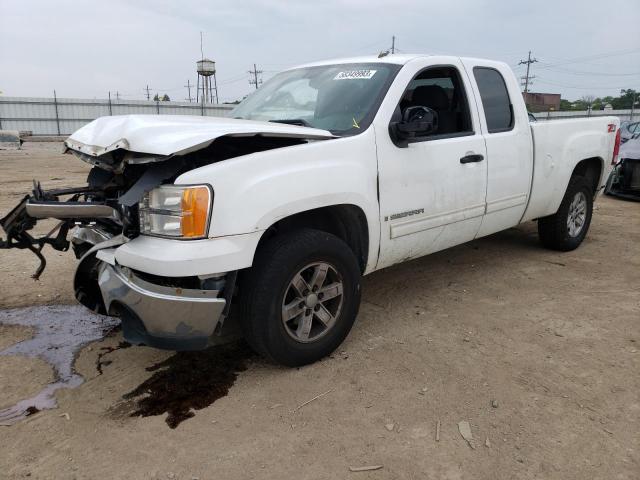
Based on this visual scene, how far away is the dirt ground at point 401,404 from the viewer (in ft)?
7.71

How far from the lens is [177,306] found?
8.51ft

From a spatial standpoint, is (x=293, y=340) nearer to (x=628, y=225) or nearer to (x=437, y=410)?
(x=437, y=410)

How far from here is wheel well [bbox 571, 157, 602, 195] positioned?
5.69 metres

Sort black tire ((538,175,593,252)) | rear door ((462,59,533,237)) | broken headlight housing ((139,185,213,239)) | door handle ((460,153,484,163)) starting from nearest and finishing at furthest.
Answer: broken headlight housing ((139,185,213,239)) < door handle ((460,153,484,163)) < rear door ((462,59,533,237)) < black tire ((538,175,593,252))

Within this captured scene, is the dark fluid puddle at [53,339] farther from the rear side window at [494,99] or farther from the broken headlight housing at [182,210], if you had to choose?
the rear side window at [494,99]

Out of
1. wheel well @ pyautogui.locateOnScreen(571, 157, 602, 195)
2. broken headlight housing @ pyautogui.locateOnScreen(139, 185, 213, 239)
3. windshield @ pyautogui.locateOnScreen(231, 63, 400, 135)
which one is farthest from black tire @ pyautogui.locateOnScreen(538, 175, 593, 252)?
broken headlight housing @ pyautogui.locateOnScreen(139, 185, 213, 239)

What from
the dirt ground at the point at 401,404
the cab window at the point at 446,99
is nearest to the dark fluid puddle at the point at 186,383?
the dirt ground at the point at 401,404

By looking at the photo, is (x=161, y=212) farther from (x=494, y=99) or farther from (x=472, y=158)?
(x=494, y=99)

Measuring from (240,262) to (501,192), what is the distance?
2640 mm

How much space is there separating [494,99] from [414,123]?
150cm

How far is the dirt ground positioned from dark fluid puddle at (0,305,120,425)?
0.08 m

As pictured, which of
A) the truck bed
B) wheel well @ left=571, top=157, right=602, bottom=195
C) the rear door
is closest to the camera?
the rear door

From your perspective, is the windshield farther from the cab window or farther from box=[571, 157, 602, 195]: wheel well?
box=[571, 157, 602, 195]: wheel well

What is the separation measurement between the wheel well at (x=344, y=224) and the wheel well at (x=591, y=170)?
3.38 meters
